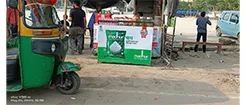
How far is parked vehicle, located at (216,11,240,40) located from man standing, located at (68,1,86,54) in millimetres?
10122

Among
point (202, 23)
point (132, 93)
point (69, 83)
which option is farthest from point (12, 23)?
point (202, 23)

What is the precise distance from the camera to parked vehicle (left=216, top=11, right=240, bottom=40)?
16203 mm

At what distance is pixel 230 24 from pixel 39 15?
47.5 feet

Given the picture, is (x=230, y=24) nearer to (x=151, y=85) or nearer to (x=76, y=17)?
(x=76, y=17)

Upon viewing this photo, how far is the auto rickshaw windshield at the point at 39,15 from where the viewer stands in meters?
4.73

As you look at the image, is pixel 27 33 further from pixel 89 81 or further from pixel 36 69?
pixel 89 81

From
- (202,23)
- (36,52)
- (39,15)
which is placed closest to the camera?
(36,52)

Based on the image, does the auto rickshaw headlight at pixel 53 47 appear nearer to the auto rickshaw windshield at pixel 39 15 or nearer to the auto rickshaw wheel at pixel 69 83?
the auto rickshaw windshield at pixel 39 15

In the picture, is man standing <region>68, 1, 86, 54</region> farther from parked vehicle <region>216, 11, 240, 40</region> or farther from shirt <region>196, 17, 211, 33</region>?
parked vehicle <region>216, 11, 240, 40</region>

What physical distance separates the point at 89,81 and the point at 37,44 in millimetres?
1915

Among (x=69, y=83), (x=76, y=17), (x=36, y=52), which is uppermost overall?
(x=76, y=17)

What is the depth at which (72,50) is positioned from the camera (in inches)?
388

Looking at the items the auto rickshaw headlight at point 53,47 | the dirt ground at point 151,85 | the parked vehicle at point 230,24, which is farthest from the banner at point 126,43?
the parked vehicle at point 230,24

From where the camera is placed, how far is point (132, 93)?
222 inches
